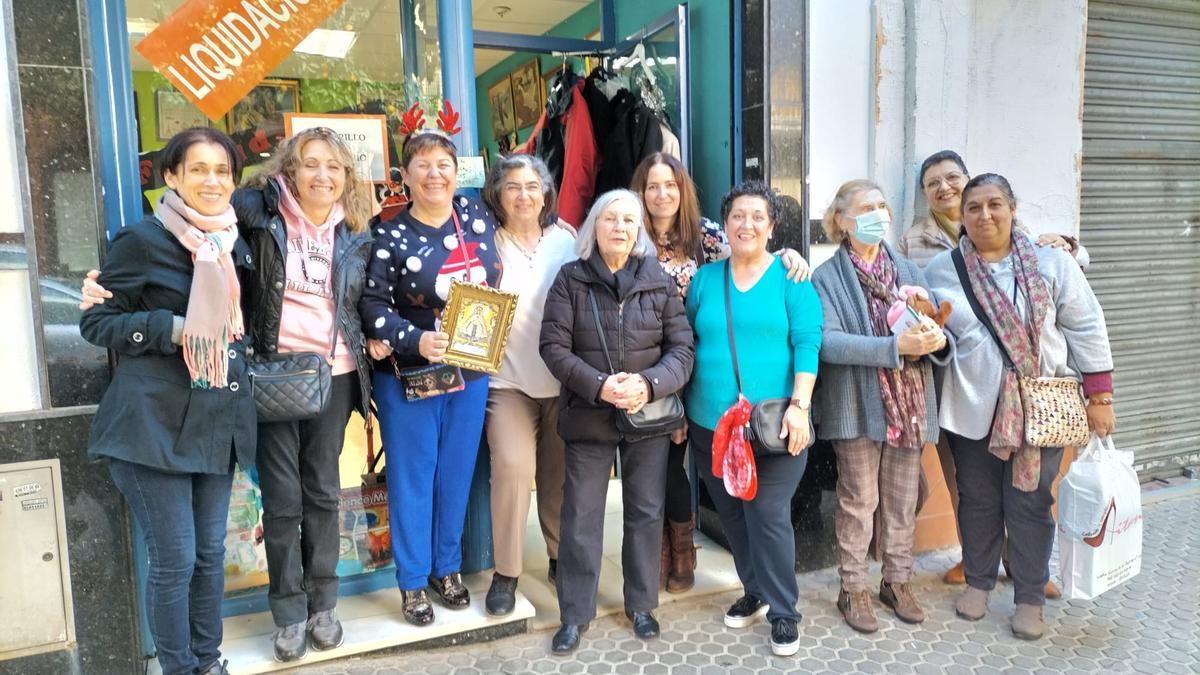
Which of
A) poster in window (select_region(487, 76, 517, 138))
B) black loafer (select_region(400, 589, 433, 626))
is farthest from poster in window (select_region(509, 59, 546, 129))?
black loafer (select_region(400, 589, 433, 626))

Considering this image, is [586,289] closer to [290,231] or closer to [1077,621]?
[290,231]

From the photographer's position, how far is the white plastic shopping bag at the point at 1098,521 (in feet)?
10.4

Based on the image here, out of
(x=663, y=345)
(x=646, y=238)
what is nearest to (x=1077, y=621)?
(x=663, y=345)

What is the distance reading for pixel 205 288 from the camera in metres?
2.41

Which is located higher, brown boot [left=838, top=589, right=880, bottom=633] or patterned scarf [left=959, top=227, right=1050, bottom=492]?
patterned scarf [left=959, top=227, right=1050, bottom=492]

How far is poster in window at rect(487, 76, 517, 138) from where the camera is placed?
Answer: 20.9 ft

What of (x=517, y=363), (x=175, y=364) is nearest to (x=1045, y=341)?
→ (x=517, y=363)

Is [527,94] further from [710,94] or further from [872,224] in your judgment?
[872,224]

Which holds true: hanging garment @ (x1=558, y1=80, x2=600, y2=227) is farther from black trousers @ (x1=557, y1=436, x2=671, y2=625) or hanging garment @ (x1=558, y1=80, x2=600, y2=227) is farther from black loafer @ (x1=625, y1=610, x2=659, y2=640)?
black loafer @ (x1=625, y1=610, x2=659, y2=640)

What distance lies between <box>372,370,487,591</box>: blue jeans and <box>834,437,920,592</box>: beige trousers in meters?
1.57

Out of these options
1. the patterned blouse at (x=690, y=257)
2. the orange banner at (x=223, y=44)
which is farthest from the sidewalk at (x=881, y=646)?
the orange banner at (x=223, y=44)

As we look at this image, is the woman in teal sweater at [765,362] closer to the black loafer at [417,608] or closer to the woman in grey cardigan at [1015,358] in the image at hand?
the woman in grey cardigan at [1015,358]

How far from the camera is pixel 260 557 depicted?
131 inches

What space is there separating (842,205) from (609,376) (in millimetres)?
1275
